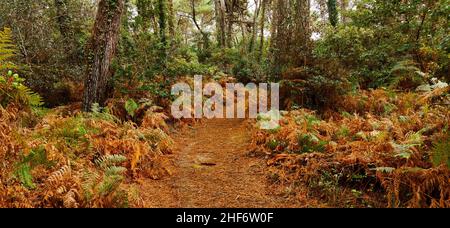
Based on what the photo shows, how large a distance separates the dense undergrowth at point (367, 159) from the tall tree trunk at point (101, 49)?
3.84m

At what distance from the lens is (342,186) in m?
4.77

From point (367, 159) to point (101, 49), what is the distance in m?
6.12

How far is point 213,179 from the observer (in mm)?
5664

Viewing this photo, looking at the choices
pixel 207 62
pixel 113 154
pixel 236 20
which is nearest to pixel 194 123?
pixel 113 154

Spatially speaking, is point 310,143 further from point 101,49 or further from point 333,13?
point 333,13

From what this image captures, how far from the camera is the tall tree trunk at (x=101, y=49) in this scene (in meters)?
7.95

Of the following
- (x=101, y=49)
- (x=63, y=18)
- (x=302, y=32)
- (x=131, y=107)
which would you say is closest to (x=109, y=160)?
(x=131, y=107)

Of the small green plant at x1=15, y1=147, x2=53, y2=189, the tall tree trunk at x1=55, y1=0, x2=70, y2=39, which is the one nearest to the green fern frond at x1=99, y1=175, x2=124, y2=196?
the small green plant at x1=15, y1=147, x2=53, y2=189

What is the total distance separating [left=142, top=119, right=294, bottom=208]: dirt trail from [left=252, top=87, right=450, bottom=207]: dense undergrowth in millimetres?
346

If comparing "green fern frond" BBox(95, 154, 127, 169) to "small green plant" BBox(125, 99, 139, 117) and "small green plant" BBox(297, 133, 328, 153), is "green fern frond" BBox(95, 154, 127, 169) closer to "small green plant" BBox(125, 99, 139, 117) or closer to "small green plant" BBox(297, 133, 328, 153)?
"small green plant" BBox(125, 99, 139, 117)

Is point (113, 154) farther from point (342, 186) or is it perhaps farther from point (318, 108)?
point (318, 108)

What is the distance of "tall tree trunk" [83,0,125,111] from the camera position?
795 centimetres

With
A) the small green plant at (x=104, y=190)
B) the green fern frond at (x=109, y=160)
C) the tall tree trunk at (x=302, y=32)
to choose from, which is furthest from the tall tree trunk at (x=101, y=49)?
the tall tree trunk at (x=302, y=32)

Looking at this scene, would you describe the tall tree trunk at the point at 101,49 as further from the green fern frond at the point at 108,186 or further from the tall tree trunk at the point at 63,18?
the green fern frond at the point at 108,186
